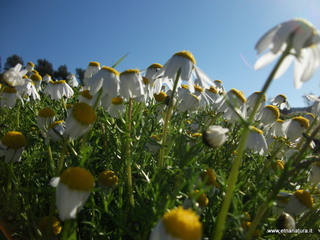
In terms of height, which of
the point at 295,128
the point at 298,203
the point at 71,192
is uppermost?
the point at 295,128

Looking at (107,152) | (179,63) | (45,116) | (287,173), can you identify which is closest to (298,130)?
(179,63)

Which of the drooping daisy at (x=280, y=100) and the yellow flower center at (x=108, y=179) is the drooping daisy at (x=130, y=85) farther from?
the drooping daisy at (x=280, y=100)

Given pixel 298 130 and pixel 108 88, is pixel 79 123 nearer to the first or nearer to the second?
pixel 108 88

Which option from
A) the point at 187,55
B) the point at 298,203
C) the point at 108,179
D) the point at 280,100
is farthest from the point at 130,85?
the point at 280,100

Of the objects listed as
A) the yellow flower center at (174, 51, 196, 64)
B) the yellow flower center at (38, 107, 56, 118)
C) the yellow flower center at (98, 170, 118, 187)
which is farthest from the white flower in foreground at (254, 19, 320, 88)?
the yellow flower center at (38, 107, 56, 118)

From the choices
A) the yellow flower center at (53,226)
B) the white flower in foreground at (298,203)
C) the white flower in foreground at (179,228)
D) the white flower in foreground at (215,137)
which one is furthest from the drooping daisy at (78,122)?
the white flower in foreground at (298,203)

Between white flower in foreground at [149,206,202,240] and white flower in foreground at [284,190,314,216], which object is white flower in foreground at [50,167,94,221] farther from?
white flower in foreground at [284,190,314,216]

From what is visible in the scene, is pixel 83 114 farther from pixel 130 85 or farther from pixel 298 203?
pixel 298 203
